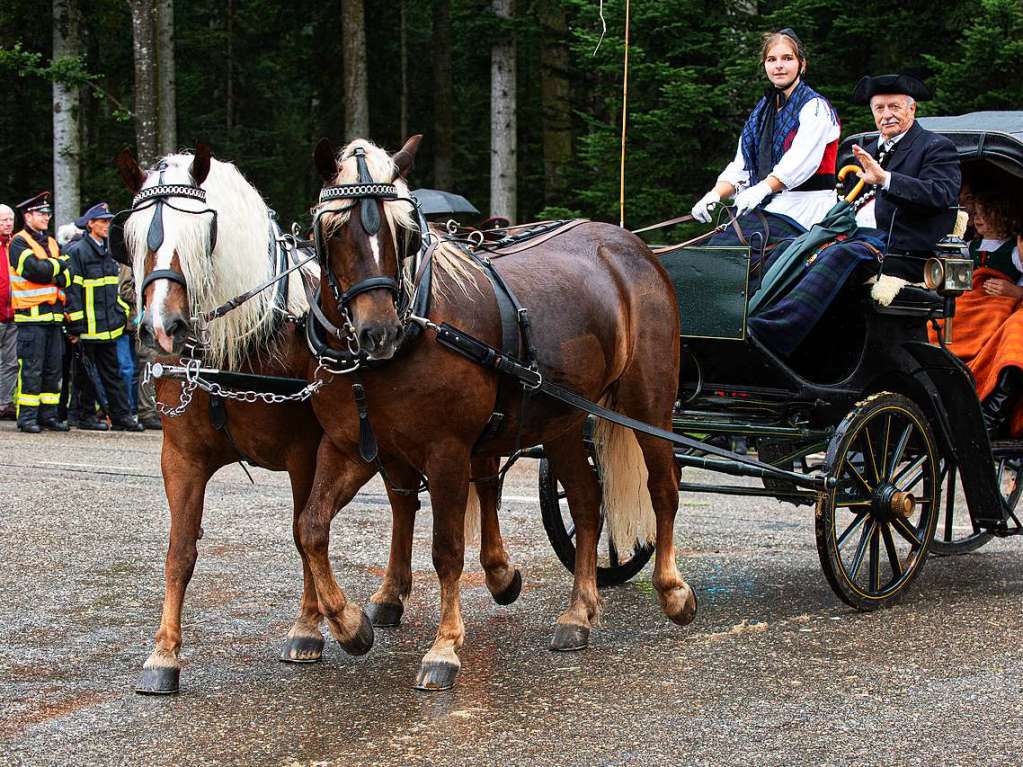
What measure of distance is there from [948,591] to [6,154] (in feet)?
83.2

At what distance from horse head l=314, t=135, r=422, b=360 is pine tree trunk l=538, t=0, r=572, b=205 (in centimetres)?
1680

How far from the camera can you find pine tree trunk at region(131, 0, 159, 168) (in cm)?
1881

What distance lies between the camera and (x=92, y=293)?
43.9 ft

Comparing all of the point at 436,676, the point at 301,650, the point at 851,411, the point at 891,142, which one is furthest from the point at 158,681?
the point at 891,142

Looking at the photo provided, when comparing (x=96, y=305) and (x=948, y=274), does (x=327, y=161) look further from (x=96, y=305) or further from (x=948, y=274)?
(x=96, y=305)

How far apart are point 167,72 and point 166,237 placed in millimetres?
19890

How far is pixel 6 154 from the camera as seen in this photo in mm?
28062

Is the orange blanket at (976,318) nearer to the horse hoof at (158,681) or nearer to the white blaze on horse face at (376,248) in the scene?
the white blaze on horse face at (376,248)

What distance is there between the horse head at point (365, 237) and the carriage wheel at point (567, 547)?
7.45ft

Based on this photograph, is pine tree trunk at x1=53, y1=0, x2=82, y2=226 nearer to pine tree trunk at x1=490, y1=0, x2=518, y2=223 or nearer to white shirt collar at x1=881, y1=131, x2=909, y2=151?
pine tree trunk at x1=490, y1=0, x2=518, y2=223

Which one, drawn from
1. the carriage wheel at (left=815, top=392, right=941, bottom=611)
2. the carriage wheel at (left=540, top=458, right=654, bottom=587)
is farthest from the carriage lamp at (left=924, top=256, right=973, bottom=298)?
the carriage wheel at (left=540, top=458, right=654, bottom=587)

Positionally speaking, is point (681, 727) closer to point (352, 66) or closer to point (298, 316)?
point (298, 316)

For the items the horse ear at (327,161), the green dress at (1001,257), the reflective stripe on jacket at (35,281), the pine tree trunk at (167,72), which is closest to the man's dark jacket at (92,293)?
the reflective stripe on jacket at (35,281)

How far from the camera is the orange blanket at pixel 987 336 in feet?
23.4
